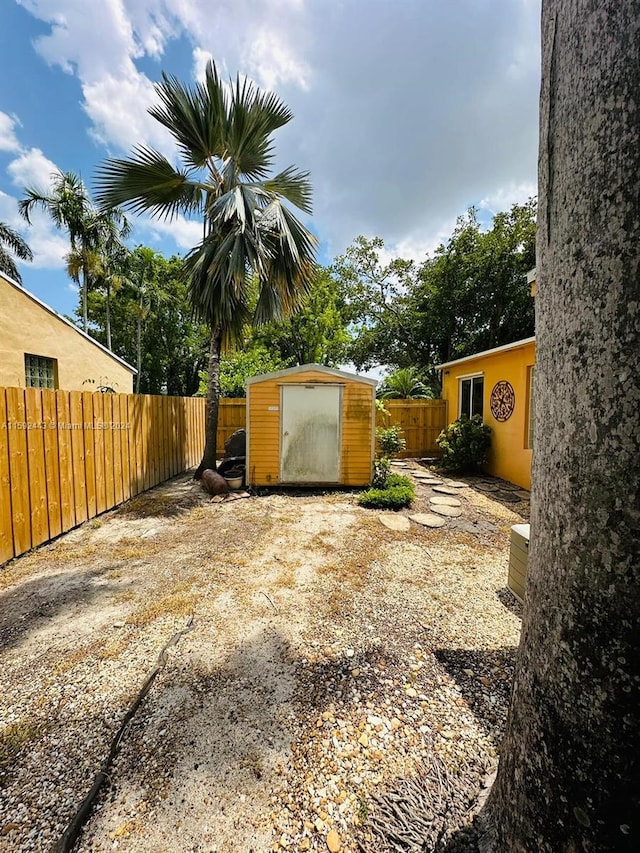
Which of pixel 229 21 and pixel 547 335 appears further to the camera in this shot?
pixel 229 21

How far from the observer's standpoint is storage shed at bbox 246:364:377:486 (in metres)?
6.48

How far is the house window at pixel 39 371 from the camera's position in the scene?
7711mm

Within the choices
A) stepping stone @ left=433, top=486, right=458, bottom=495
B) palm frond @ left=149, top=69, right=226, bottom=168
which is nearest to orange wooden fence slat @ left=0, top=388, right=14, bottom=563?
palm frond @ left=149, top=69, right=226, bottom=168

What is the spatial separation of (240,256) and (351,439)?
12.5 feet

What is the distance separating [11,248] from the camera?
15.8m

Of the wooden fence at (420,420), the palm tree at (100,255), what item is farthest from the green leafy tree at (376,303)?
the palm tree at (100,255)

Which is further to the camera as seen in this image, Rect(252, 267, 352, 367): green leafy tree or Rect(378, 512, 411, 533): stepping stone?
Rect(252, 267, 352, 367): green leafy tree

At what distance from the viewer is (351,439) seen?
656 centimetres

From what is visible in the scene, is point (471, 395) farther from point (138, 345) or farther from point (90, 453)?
point (138, 345)

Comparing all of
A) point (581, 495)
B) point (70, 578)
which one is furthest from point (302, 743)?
point (70, 578)

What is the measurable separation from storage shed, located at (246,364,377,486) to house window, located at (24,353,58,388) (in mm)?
5425

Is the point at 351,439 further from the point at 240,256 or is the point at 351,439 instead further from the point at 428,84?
the point at 428,84

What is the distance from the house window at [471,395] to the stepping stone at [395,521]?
4671 mm

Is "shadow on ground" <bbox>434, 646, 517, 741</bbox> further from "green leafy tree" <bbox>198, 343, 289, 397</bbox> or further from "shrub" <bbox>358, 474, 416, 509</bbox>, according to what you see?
"green leafy tree" <bbox>198, 343, 289, 397</bbox>
